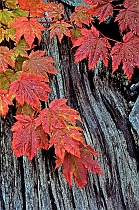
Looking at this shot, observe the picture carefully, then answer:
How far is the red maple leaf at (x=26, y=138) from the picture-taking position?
5.17 feet

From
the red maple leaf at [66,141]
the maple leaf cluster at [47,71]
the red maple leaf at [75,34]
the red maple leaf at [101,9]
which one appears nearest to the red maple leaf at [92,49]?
the maple leaf cluster at [47,71]

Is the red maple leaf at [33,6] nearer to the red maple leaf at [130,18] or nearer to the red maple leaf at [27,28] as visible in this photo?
the red maple leaf at [27,28]

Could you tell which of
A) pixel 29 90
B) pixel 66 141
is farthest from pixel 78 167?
pixel 29 90

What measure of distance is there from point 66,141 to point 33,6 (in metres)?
0.94

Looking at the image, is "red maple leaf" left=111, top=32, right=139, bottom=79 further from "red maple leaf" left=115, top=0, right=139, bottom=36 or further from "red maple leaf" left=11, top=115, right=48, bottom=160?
"red maple leaf" left=11, top=115, right=48, bottom=160

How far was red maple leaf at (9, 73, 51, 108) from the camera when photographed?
1.68 m

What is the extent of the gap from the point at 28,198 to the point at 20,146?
0.37 m

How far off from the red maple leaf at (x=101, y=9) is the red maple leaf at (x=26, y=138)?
80 cm

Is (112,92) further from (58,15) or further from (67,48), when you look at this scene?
(58,15)

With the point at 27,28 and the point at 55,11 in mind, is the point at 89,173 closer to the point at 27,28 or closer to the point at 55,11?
the point at 27,28

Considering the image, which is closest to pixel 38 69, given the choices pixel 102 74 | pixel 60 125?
pixel 60 125

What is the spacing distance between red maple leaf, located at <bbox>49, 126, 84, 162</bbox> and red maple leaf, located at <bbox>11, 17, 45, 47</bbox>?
597mm

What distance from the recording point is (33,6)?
6.56 feet

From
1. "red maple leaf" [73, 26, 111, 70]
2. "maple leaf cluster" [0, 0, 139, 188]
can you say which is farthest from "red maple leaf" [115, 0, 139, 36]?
"red maple leaf" [73, 26, 111, 70]
